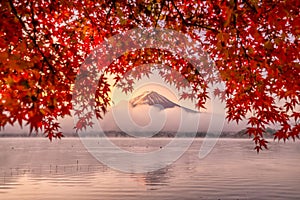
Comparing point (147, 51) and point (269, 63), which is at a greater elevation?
point (147, 51)

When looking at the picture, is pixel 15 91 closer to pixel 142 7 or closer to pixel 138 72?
pixel 142 7

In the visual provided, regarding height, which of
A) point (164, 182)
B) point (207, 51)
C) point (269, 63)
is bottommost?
point (164, 182)

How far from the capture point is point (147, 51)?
1633 cm

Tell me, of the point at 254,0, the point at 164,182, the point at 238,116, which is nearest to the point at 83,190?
the point at 164,182

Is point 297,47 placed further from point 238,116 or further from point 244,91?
point 238,116

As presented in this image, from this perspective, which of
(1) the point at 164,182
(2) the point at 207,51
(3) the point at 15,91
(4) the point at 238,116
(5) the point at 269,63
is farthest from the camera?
(1) the point at 164,182

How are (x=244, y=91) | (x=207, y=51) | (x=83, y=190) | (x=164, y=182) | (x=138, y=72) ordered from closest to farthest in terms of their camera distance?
1. (x=244, y=91)
2. (x=207, y=51)
3. (x=138, y=72)
4. (x=83, y=190)
5. (x=164, y=182)

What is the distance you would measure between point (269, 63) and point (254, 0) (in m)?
1.87

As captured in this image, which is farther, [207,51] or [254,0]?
[207,51]

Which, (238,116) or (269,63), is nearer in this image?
(269,63)

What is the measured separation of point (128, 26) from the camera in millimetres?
15133

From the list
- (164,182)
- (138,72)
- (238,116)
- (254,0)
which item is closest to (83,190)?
(164,182)

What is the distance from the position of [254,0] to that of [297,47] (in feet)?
7.31

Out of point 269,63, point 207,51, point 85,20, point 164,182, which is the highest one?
point 85,20
